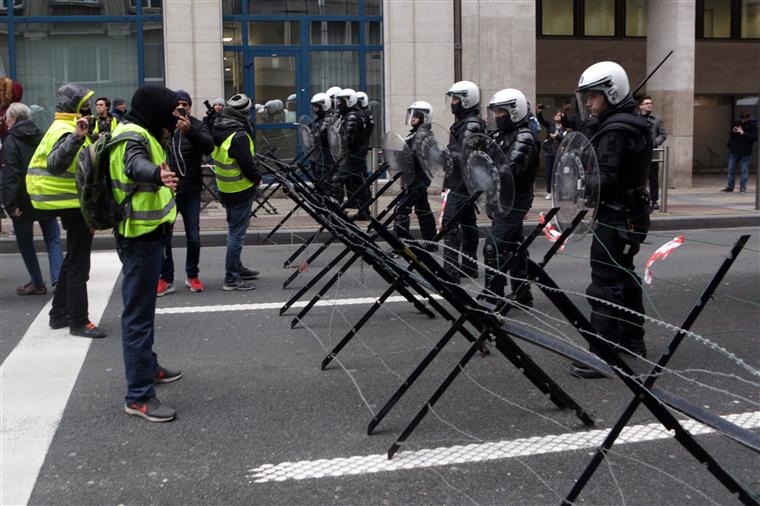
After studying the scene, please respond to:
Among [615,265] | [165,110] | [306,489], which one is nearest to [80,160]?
[165,110]

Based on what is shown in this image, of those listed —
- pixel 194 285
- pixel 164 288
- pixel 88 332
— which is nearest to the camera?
pixel 88 332

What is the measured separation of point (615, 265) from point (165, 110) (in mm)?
3082

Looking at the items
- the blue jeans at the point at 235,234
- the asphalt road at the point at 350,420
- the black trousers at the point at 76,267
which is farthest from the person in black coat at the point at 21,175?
the blue jeans at the point at 235,234

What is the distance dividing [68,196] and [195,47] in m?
10.6

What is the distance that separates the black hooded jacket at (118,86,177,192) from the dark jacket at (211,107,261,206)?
3324 mm

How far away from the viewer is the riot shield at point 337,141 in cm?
1141

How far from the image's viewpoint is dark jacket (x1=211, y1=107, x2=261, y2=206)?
349 inches

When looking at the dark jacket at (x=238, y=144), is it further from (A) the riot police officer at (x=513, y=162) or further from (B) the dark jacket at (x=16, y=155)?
(A) the riot police officer at (x=513, y=162)

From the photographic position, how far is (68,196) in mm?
7273

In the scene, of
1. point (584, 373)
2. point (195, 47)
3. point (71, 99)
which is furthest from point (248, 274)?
point (195, 47)

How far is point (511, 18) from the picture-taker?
18.7 metres

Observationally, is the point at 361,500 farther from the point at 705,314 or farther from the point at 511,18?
the point at 511,18

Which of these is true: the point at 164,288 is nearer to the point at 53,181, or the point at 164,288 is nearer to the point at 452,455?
the point at 53,181

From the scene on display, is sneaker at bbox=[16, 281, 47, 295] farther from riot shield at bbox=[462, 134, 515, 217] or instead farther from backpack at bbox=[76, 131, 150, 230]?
riot shield at bbox=[462, 134, 515, 217]
